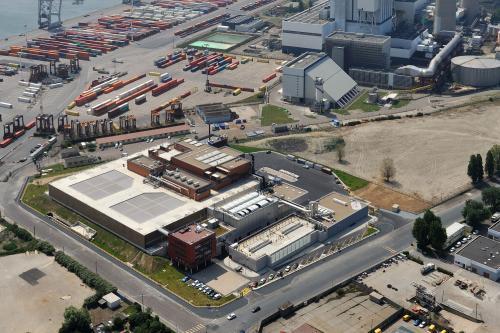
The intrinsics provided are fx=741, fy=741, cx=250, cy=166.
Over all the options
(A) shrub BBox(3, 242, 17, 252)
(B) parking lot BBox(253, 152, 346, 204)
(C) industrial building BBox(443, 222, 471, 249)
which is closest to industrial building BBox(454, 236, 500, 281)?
(C) industrial building BBox(443, 222, 471, 249)

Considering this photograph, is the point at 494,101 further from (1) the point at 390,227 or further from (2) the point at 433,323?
(2) the point at 433,323

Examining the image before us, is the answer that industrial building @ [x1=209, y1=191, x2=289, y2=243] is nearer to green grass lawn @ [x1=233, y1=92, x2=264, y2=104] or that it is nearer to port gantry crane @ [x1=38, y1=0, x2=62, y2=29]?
green grass lawn @ [x1=233, y1=92, x2=264, y2=104]

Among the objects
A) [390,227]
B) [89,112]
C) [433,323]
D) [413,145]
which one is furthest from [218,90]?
[433,323]

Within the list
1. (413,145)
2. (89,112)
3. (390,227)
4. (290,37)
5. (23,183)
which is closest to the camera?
(390,227)

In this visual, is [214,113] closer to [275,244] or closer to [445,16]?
[275,244]

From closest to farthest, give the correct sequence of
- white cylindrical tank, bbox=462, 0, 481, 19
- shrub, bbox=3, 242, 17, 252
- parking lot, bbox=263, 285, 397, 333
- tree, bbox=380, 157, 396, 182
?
parking lot, bbox=263, 285, 397, 333 < shrub, bbox=3, 242, 17, 252 < tree, bbox=380, 157, 396, 182 < white cylindrical tank, bbox=462, 0, 481, 19

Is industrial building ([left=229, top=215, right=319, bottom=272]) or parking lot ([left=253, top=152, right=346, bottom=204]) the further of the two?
parking lot ([left=253, top=152, right=346, bottom=204])
